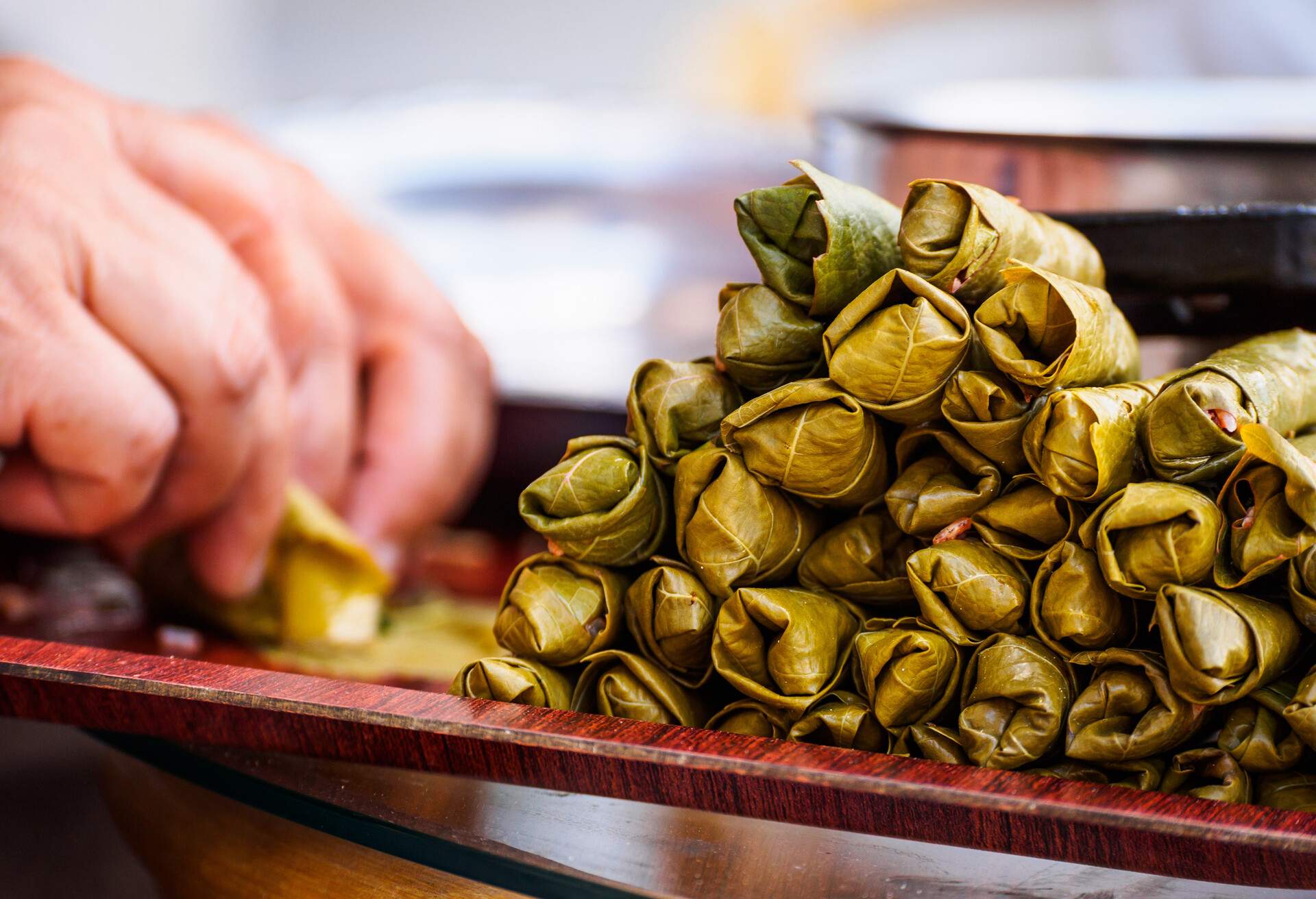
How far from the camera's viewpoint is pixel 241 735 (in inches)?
22.2

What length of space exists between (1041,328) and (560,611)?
25 cm

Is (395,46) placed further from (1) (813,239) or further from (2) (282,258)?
(1) (813,239)

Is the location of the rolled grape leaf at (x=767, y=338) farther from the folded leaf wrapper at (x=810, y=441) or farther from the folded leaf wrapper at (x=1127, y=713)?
the folded leaf wrapper at (x=1127, y=713)

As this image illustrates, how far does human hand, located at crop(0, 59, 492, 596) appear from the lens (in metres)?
0.89

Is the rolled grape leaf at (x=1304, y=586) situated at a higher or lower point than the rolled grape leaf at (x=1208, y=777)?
higher

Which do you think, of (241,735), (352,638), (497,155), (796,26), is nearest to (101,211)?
(352,638)

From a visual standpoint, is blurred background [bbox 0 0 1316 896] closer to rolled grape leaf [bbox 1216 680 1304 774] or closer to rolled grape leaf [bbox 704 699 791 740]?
rolled grape leaf [bbox 704 699 791 740]

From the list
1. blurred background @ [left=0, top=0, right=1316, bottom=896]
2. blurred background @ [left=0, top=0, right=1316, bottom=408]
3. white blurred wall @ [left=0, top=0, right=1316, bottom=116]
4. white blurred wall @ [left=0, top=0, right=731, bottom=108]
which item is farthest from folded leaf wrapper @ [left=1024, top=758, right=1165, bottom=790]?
white blurred wall @ [left=0, top=0, right=731, bottom=108]

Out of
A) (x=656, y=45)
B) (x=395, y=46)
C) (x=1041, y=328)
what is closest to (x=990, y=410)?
(x=1041, y=328)

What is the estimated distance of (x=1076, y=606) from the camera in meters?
0.51

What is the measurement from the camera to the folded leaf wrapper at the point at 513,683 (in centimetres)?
56

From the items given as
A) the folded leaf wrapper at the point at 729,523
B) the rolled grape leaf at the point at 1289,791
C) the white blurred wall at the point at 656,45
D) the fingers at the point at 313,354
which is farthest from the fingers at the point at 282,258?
the white blurred wall at the point at 656,45

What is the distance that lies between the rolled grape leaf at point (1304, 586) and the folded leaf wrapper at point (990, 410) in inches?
4.7

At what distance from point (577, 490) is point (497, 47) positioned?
11.0ft
